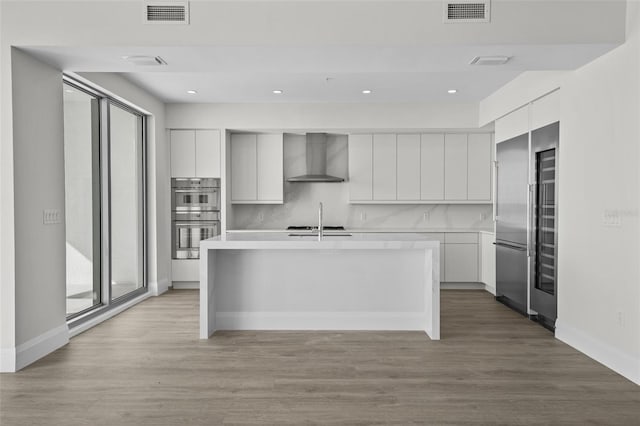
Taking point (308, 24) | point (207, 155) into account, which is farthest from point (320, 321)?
point (207, 155)

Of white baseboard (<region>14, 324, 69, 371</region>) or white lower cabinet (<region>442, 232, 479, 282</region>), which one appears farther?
white lower cabinet (<region>442, 232, 479, 282</region>)

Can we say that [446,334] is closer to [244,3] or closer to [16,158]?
[244,3]

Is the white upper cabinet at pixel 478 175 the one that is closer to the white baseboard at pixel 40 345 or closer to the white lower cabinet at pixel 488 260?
the white lower cabinet at pixel 488 260

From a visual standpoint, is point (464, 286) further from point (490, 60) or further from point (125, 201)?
point (125, 201)

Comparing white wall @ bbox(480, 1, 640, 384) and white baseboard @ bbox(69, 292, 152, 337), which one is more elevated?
white wall @ bbox(480, 1, 640, 384)

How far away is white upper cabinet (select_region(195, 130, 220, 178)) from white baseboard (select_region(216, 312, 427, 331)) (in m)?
2.71

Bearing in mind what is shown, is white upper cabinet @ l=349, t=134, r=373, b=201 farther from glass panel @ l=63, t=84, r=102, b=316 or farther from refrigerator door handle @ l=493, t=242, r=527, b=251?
glass panel @ l=63, t=84, r=102, b=316

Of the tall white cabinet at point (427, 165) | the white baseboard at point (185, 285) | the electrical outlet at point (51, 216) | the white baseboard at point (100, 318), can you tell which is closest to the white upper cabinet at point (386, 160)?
the tall white cabinet at point (427, 165)

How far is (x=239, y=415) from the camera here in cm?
259

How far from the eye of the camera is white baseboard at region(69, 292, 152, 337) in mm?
4224

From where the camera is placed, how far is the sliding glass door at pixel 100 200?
4.46 metres

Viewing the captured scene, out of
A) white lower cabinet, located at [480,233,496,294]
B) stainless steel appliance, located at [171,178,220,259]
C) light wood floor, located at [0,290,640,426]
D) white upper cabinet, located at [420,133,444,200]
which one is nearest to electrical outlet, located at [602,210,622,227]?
light wood floor, located at [0,290,640,426]

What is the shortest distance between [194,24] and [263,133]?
3.46m

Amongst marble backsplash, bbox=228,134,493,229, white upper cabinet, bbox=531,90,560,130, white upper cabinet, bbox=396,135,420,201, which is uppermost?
white upper cabinet, bbox=531,90,560,130
